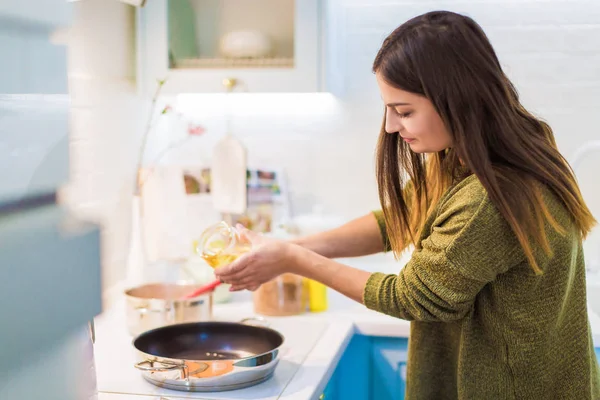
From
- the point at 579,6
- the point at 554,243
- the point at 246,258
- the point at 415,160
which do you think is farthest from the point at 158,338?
the point at 579,6

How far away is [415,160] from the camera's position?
1.60 metres

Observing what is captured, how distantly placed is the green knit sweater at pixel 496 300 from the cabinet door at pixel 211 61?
895 millimetres

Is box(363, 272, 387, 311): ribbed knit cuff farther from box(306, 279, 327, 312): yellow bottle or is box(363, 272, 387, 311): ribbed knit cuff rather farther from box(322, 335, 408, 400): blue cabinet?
box(306, 279, 327, 312): yellow bottle

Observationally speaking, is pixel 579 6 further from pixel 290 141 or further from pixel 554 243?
pixel 554 243

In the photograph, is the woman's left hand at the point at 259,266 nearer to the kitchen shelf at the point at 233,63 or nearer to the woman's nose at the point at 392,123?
the woman's nose at the point at 392,123

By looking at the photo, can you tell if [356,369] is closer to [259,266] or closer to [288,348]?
[288,348]

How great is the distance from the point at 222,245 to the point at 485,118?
75 cm

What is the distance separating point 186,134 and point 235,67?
0.45 metres

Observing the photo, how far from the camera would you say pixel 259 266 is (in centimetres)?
159

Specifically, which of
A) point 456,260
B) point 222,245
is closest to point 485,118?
point 456,260

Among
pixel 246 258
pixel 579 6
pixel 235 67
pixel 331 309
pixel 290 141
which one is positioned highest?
pixel 579 6

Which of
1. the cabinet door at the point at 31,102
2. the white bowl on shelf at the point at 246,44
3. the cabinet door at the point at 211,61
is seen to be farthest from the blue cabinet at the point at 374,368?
the cabinet door at the point at 31,102

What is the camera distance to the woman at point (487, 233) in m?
1.29

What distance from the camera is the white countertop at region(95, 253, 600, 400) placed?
1.43 meters
